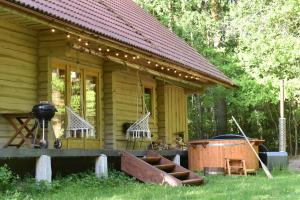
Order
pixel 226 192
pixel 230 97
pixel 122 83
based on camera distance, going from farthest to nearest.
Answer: pixel 230 97 < pixel 122 83 < pixel 226 192

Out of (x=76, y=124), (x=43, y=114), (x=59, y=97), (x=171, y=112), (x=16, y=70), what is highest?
(x=16, y=70)

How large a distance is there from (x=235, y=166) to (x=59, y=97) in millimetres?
4231

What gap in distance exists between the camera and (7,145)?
938cm

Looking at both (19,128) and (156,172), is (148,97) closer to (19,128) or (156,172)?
(156,172)

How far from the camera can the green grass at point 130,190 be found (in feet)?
24.5

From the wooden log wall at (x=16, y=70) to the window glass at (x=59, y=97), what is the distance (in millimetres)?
1011

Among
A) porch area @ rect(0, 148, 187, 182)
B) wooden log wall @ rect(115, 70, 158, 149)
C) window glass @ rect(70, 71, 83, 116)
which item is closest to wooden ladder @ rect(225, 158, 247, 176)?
porch area @ rect(0, 148, 187, 182)

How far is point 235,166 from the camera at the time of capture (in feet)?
40.0

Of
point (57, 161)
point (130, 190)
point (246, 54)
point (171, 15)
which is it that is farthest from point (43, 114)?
point (171, 15)

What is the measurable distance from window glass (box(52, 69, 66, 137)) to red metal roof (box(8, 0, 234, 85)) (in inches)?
58.7

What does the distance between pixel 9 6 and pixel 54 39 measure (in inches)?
95.4

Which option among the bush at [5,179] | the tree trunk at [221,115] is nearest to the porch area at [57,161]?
the bush at [5,179]

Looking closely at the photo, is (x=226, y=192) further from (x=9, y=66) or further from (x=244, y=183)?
(x=9, y=66)

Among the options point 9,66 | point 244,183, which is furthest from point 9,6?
point 244,183
